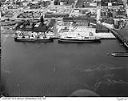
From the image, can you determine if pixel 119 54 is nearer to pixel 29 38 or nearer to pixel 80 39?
pixel 80 39

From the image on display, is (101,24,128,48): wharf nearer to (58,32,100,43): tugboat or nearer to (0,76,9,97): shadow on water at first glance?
(58,32,100,43): tugboat

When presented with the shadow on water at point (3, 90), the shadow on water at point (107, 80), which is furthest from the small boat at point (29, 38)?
the shadow on water at point (3, 90)

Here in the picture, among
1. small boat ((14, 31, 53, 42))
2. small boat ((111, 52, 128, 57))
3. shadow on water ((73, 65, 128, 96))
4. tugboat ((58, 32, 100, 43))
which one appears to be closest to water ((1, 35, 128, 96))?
shadow on water ((73, 65, 128, 96))

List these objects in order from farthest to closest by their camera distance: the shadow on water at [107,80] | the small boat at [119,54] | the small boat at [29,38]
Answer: the small boat at [29,38]
the small boat at [119,54]
the shadow on water at [107,80]

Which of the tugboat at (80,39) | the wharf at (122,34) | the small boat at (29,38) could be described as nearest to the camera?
the wharf at (122,34)

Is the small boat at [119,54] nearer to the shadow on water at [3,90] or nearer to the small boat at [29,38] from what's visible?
the small boat at [29,38]

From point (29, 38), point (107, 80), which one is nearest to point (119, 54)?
point (107, 80)

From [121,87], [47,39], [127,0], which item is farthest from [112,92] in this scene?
[127,0]
